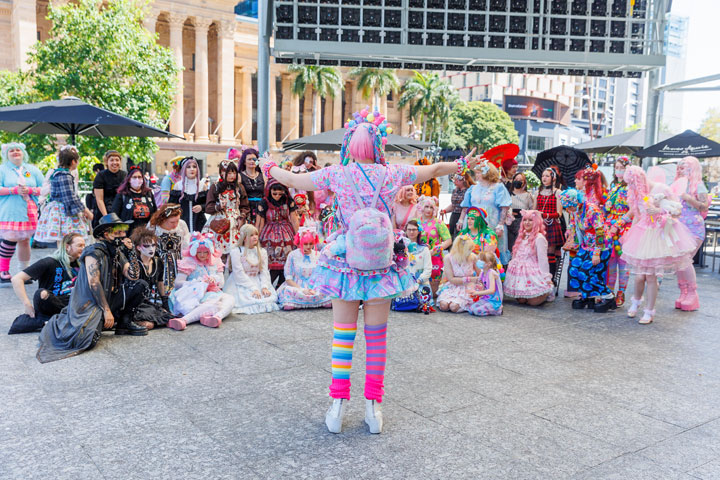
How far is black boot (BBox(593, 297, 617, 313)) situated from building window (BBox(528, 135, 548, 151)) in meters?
99.2

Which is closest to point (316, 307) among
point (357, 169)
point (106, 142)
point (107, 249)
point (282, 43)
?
point (107, 249)

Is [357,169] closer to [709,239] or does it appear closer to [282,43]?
[282,43]

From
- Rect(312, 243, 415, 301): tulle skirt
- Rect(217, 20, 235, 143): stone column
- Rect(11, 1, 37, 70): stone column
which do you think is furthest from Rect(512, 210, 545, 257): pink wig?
Rect(217, 20, 235, 143): stone column

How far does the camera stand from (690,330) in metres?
6.90

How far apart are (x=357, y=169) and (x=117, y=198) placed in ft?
16.7

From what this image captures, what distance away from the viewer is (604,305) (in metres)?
7.79

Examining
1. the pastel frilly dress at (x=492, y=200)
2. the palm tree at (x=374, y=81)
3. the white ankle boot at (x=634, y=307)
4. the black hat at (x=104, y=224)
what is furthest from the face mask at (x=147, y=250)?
the palm tree at (x=374, y=81)

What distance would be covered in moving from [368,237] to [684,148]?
10.6 m

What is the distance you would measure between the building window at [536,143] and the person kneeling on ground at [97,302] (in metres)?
102

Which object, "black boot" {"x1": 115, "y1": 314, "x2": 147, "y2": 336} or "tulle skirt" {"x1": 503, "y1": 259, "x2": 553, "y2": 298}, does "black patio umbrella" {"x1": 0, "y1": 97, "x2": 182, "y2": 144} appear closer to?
"black boot" {"x1": 115, "y1": 314, "x2": 147, "y2": 336}

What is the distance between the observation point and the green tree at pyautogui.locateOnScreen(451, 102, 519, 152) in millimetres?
68875

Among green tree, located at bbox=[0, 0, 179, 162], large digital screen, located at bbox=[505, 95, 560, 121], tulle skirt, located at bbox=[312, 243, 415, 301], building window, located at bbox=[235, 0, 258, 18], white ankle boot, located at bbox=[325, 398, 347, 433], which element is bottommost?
white ankle boot, located at bbox=[325, 398, 347, 433]

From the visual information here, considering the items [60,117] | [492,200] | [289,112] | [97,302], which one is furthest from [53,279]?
[289,112]

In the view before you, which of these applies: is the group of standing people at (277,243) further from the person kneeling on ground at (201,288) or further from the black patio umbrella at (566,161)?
the black patio umbrella at (566,161)
